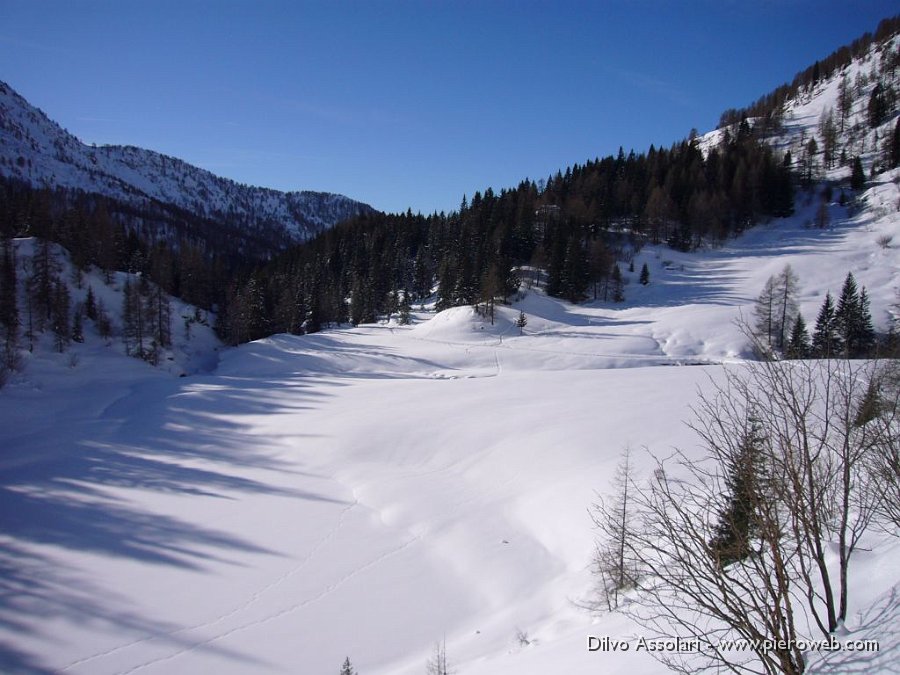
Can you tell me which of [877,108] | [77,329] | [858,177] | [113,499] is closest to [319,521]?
[113,499]

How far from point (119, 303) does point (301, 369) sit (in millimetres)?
33402

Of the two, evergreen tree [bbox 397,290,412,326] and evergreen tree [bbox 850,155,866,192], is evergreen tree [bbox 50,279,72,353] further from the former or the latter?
evergreen tree [bbox 850,155,866,192]

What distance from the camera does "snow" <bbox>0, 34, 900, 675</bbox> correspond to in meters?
10.3

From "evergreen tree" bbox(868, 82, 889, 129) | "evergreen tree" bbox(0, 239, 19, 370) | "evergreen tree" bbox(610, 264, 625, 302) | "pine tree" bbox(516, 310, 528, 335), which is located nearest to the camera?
"evergreen tree" bbox(0, 239, 19, 370)

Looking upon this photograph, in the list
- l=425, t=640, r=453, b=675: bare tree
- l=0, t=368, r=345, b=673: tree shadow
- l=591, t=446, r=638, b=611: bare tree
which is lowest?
l=0, t=368, r=345, b=673: tree shadow

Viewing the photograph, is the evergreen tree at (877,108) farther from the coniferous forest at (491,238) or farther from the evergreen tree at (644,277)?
the evergreen tree at (644,277)

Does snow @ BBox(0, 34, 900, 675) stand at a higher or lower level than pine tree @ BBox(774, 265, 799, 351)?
lower

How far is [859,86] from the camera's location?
96.1 m

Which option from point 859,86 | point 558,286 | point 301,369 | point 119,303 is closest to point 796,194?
point 859,86

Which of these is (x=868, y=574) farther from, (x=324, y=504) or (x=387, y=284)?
(x=387, y=284)

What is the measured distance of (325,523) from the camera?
1655 cm

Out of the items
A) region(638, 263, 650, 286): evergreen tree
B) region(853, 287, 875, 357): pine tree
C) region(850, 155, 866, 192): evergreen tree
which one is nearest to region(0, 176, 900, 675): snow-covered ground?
region(853, 287, 875, 357): pine tree

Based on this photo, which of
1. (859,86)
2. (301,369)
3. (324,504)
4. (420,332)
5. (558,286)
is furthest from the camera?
(859,86)

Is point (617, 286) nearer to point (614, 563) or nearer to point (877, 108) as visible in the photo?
point (614, 563)
